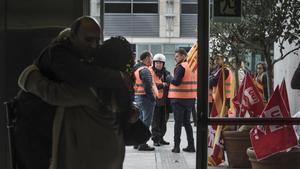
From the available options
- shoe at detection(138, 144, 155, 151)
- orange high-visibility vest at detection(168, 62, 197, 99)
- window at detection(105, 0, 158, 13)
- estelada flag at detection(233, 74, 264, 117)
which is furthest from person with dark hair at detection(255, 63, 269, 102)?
shoe at detection(138, 144, 155, 151)

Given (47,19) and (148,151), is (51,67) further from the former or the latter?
(148,151)

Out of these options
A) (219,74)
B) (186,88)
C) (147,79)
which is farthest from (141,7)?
(219,74)

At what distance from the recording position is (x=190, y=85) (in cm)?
788

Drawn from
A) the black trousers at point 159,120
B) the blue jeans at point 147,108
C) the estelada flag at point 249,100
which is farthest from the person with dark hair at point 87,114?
the black trousers at point 159,120

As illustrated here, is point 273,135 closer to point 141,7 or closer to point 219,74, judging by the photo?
point 219,74

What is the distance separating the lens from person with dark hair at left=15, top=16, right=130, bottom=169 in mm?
2787

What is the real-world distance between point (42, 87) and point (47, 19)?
1300 millimetres

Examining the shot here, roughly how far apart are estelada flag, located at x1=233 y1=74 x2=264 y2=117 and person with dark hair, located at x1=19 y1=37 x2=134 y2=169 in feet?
8.92

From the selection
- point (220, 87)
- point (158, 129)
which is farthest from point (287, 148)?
point (158, 129)

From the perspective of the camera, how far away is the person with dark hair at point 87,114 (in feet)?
9.22

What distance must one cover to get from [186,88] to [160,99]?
908mm

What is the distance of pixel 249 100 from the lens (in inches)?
218

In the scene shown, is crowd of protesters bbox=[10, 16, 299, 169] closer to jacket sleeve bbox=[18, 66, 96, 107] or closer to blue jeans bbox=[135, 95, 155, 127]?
jacket sleeve bbox=[18, 66, 96, 107]

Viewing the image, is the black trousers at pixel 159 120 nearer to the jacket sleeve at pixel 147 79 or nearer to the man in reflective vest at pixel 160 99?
the man in reflective vest at pixel 160 99
